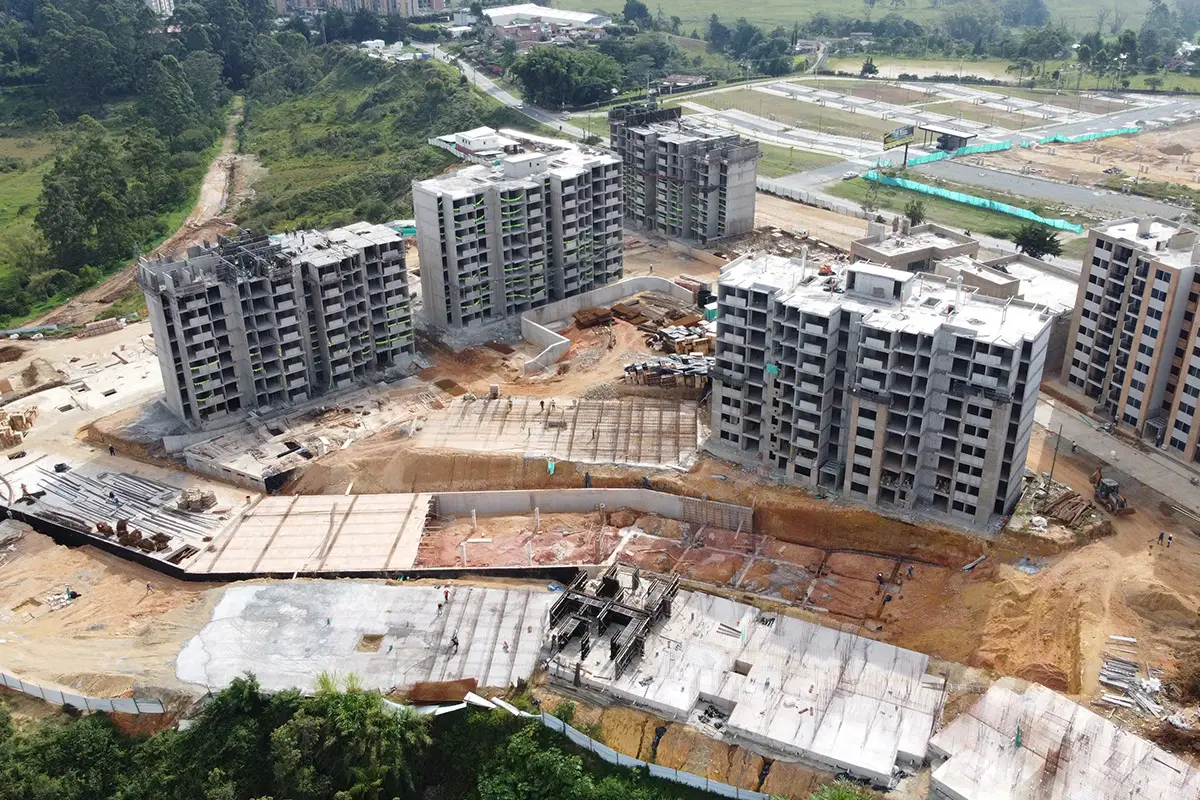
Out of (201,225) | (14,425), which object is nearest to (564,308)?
(14,425)

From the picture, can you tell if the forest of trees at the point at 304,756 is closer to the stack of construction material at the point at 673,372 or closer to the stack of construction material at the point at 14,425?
the stack of construction material at the point at 14,425

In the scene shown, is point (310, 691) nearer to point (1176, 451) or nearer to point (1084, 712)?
point (1084, 712)

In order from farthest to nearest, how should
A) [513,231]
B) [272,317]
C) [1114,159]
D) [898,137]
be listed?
[898,137] < [1114,159] < [513,231] < [272,317]

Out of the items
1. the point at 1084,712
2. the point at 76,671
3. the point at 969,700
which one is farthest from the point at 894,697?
the point at 76,671

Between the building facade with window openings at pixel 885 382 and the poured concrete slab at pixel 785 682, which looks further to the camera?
the building facade with window openings at pixel 885 382

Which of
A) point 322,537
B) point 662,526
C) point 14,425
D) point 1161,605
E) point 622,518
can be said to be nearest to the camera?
point 1161,605

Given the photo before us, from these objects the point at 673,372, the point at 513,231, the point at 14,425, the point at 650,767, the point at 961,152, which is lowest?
the point at 650,767

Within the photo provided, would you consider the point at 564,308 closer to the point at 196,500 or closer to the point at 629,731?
the point at 196,500

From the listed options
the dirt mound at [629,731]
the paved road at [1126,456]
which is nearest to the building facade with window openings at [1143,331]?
the paved road at [1126,456]
